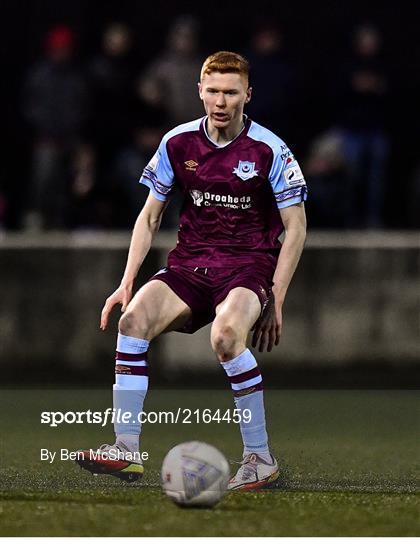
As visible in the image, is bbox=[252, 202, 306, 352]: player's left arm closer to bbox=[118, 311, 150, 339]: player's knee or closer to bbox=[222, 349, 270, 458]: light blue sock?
bbox=[222, 349, 270, 458]: light blue sock

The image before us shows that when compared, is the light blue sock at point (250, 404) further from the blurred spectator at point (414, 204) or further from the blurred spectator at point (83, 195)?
the blurred spectator at point (414, 204)

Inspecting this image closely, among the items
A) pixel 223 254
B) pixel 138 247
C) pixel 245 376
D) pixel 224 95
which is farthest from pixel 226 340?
pixel 224 95

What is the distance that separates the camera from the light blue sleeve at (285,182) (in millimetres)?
8203

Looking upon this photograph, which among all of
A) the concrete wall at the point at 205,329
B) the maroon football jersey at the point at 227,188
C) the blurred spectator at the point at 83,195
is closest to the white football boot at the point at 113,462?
the maroon football jersey at the point at 227,188

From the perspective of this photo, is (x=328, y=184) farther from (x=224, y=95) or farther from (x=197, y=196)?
(x=224, y=95)

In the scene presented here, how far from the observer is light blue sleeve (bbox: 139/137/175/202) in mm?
8453

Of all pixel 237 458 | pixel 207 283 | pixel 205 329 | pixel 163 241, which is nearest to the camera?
pixel 207 283

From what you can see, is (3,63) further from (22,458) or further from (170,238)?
(22,458)

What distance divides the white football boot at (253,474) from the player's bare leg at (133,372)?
0.48 m

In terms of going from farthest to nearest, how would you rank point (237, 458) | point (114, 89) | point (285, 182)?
point (114, 89), point (237, 458), point (285, 182)

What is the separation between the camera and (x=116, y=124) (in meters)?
14.9

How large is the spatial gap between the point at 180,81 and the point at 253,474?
23.7 ft

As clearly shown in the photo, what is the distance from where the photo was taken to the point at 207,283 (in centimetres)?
841

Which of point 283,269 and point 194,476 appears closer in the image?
point 194,476
